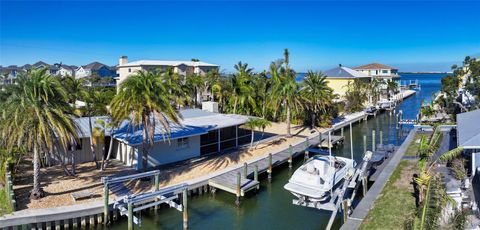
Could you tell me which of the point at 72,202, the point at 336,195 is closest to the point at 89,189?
the point at 72,202

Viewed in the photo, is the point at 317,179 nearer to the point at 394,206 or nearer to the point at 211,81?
the point at 394,206

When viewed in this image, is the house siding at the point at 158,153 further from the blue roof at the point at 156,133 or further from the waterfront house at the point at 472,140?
the waterfront house at the point at 472,140

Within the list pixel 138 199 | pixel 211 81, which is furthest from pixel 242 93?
pixel 138 199

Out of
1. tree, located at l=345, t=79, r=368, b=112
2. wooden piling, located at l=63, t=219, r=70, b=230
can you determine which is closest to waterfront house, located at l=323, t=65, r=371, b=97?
tree, located at l=345, t=79, r=368, b=112

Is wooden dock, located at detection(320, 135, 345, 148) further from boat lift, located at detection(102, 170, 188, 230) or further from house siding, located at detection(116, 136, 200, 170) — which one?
boat lift, located at detection(102, 170, 188, 230)

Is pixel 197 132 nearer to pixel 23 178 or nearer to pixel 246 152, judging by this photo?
pixel 246 152

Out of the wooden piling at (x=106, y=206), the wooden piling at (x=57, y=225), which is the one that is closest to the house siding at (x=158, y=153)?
the wooden piling at (x=106, y=206)
